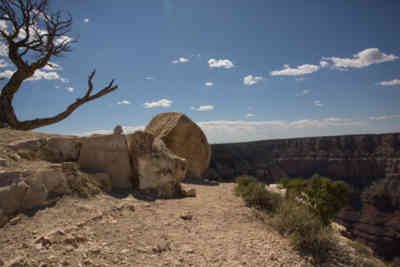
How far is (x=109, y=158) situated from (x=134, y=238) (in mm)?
3398

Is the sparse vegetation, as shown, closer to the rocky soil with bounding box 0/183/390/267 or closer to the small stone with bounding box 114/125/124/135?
the rocky soil with bounding box 0/183/390/267

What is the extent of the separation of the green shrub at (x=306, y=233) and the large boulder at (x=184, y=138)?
709 cm

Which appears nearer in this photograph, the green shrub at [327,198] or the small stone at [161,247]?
the small stone at [161,247]

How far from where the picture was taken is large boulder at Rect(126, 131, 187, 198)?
6707 millimetres

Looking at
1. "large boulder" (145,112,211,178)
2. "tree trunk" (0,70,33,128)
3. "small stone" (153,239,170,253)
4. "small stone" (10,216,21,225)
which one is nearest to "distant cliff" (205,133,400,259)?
Result: "large boulder" (145,112,211,178)

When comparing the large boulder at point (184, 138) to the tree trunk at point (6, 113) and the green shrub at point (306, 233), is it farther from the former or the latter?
the green shrub at point (306, 233)

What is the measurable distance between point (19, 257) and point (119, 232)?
1.41m

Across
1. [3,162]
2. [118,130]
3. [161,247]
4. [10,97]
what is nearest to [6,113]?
[10,97]

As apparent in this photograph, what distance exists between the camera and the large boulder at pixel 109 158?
6.14m

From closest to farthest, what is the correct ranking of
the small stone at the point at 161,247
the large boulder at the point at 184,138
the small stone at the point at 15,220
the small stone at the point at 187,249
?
the small stone at the point at 15,220
the small stone at the point at 161,247
the small stone at the point at 187,249
the large boulder at the point at 184,138

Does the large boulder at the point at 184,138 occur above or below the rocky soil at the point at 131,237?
above

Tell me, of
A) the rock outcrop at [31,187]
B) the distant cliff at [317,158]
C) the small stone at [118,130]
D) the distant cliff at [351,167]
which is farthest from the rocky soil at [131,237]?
the distant cliff at [317,158]

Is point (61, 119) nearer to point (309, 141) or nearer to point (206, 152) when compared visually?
point (206, 152)

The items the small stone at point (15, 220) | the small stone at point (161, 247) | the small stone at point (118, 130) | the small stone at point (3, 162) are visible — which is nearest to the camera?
the small stone at point (15, 220)
